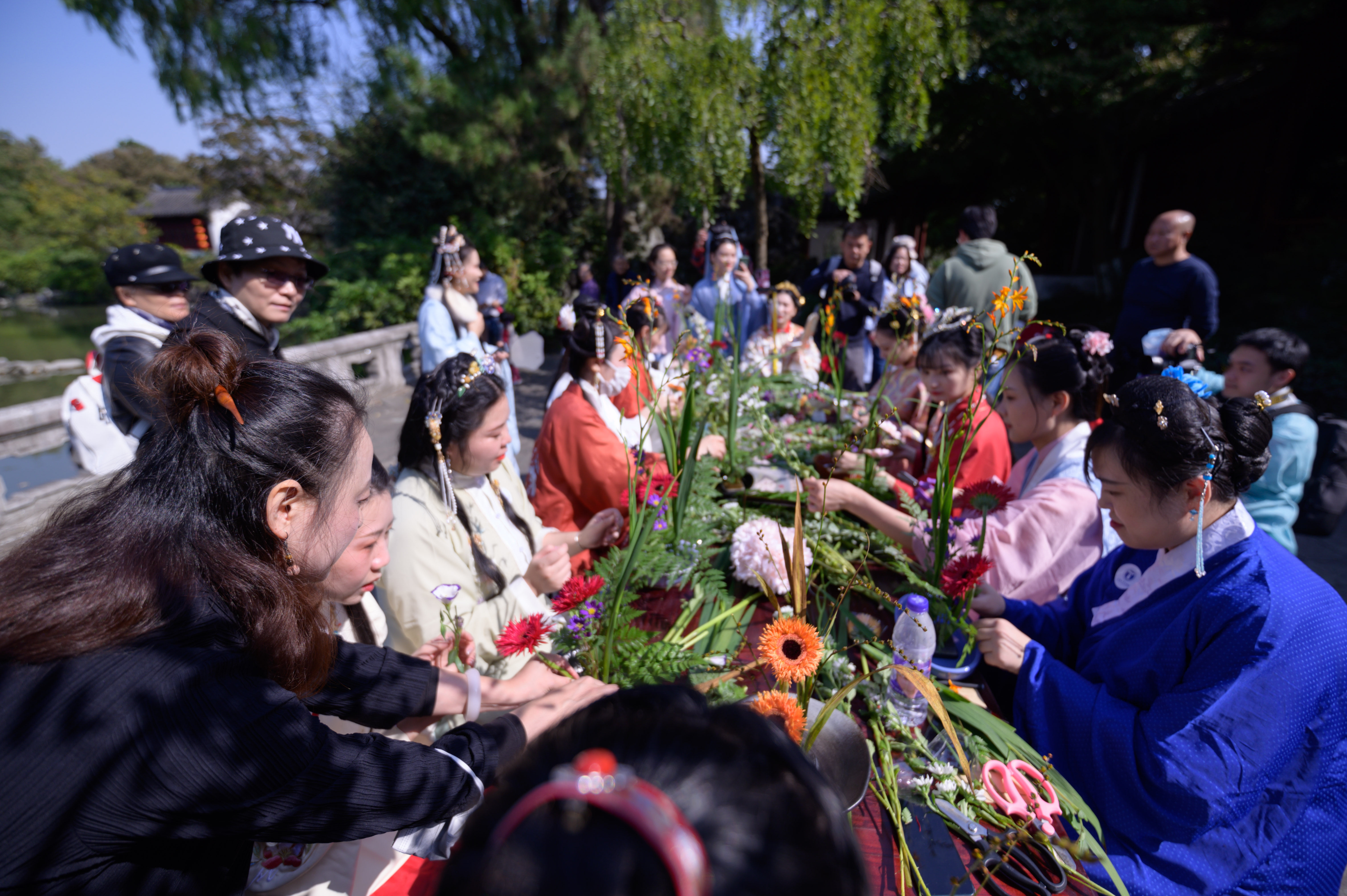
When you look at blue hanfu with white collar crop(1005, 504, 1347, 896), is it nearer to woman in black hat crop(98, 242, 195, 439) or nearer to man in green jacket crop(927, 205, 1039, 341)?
woman in black hat crop(98, 242, 195, 439)

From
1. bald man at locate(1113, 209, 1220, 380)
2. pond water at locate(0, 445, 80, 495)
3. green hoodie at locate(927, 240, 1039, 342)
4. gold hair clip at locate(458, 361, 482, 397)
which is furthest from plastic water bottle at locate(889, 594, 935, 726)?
pond water at locate(0, 445, 80, 495)

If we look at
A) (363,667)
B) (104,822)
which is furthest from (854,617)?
(104,822)

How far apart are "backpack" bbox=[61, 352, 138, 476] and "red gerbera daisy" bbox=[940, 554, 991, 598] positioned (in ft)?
11.1

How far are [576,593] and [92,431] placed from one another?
282cm

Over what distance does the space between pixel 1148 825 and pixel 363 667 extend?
1801mm

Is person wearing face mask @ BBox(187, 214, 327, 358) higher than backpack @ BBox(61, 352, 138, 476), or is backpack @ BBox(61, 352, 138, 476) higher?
person wearing face mask @ BBox(187, 214, 327, 358)

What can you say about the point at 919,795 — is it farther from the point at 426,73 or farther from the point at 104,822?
the point at 426,73

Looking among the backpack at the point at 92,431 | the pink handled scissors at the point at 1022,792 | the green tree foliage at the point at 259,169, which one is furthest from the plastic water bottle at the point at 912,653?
the green tree foliage at the point at 259,169

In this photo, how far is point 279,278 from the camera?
2600mm

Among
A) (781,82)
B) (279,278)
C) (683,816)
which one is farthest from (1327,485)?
(781,82)

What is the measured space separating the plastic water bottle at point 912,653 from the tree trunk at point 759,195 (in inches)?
268

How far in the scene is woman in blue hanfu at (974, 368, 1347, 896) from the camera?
1359 mm

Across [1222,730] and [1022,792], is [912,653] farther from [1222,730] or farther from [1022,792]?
[1222,730]

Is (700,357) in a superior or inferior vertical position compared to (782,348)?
superior
